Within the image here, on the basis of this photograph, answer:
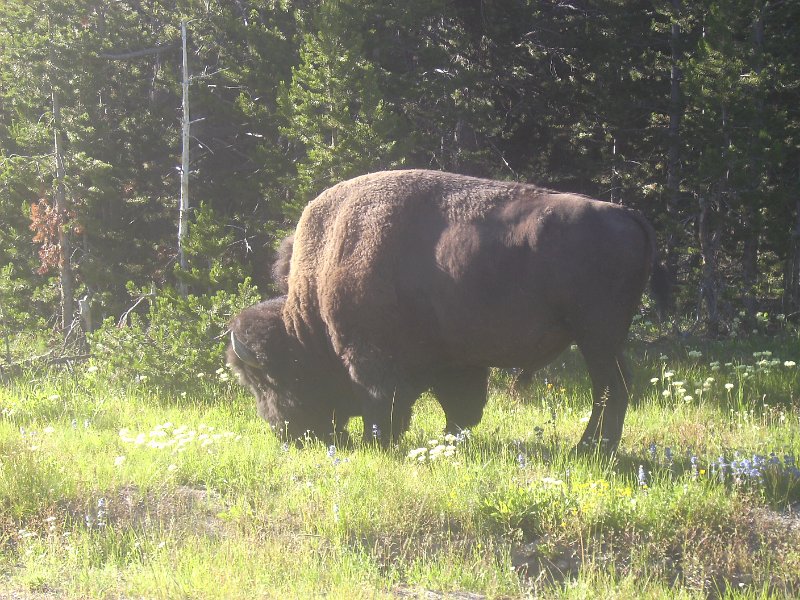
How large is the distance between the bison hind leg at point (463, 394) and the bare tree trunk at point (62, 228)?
819 cm

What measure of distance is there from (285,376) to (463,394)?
150 cm

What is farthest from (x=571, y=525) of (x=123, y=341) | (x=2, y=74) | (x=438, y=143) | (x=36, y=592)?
(x=2, y=74)

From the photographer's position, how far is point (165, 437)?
746 cm

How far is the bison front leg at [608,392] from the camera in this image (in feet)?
20.6

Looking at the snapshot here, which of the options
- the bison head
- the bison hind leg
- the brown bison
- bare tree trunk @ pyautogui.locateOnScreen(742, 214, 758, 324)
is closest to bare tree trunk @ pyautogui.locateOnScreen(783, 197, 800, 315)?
bare tree trunk @ pyautogui.locateOnScreen(742, 214, 758, 324)

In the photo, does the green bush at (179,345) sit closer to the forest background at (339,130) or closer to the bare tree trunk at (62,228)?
the forest background at (339,130)

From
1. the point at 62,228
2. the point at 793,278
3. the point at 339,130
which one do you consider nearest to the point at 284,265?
the point at 339,130

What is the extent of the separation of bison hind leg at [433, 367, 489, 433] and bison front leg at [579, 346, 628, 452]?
113cm

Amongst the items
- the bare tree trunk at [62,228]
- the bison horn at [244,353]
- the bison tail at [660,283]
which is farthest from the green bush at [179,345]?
the bison tail at [660,283]

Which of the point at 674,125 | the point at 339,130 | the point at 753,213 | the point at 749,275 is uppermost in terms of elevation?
the point at 674,125

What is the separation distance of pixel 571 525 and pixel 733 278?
1012 centimetres

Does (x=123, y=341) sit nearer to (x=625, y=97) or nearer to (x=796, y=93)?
(x=625, y=97)

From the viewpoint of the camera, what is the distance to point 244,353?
731 centimetres

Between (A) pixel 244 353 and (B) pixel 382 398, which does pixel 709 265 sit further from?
(A) pixel 244 353
